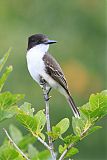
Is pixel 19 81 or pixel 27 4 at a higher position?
pixel 27 4

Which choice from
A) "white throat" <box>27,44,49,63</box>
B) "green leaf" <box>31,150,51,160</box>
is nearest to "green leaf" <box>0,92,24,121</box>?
"green leaf" <box>31,150,51,160</box>

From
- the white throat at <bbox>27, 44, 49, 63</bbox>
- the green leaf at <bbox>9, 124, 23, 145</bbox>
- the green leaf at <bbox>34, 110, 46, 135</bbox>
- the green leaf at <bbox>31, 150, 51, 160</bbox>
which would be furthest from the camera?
the white throat at <bbox>27, 44, 49, 63</bbox>

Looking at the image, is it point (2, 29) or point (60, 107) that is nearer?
point (60, 107)

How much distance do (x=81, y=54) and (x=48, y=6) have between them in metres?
1.13

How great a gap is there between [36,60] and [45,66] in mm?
83

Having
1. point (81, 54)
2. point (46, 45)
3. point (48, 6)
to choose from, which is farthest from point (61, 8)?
point (46, 45)

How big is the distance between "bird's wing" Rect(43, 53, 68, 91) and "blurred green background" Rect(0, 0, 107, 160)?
419cm

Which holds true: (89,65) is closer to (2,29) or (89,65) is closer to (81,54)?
(81,54)

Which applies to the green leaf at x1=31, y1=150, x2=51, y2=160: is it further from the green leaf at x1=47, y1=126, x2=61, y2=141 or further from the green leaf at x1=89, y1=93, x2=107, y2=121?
→ the green leaf at x1=89, y1=93, x2=107, y2=121

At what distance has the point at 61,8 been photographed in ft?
37.8

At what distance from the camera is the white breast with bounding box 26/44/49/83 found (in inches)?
156

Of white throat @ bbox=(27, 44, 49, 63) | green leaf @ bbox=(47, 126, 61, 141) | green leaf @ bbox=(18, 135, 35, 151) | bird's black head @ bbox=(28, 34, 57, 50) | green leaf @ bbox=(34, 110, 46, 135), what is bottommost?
green leaf @ bbox=(47, 126, 61, 141)

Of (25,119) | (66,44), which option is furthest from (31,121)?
(66,44)

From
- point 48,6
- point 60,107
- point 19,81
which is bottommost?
point 60,107
